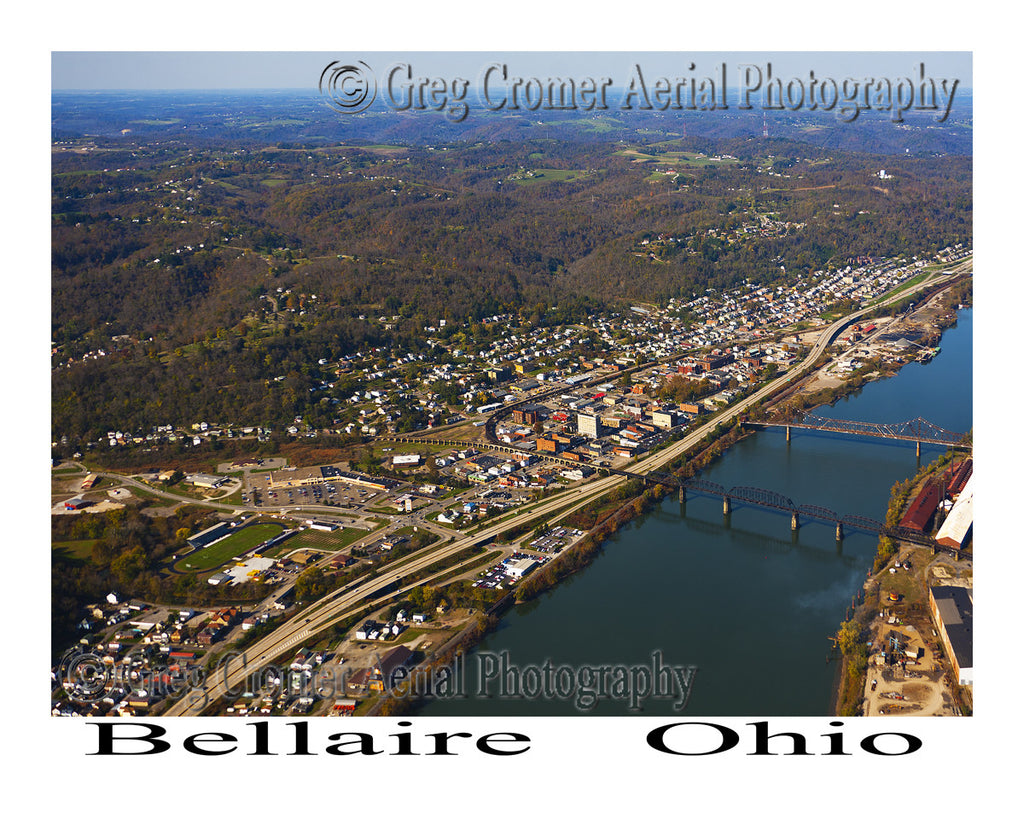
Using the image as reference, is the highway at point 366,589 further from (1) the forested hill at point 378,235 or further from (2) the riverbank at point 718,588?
(1) the forested hill at point 378,235

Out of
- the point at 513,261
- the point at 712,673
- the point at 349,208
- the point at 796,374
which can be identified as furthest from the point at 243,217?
the point at 712,673

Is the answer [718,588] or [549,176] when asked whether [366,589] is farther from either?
[549,176]

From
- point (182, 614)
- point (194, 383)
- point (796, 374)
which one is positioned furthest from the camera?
point (796, 374)

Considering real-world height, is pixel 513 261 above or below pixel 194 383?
above

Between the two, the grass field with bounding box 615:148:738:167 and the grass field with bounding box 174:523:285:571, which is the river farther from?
the grass field with bounding box 615:148:738:167

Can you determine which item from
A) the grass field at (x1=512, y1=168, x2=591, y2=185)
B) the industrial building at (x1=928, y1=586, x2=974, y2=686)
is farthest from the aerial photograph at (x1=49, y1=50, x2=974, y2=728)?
the grass field at (x1=512, y1=168, x2=591, y2=185)

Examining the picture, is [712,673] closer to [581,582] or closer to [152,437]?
[581,582]
